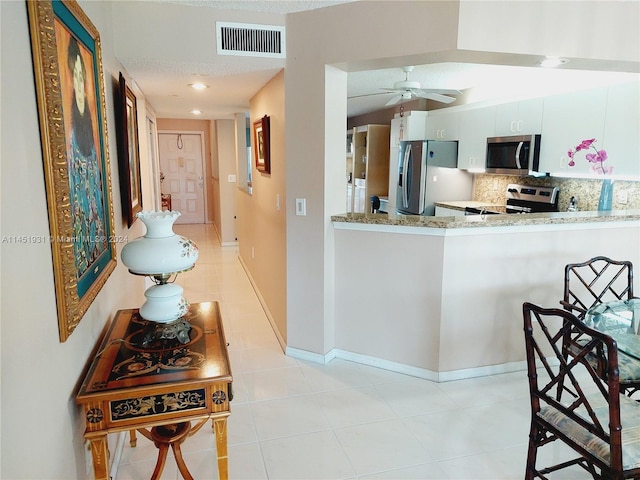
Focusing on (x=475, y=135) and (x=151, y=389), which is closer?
(x=151, y=389)

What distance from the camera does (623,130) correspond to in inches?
129

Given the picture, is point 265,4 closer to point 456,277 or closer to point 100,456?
point 456,277

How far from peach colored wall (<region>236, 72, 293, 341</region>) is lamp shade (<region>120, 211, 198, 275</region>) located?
1361 mm

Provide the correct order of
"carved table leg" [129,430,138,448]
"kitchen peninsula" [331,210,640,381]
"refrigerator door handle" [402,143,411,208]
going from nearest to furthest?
"carved table leg" [129,430,138,448], "kitchen peninsula" [331,210,640,381], "refrigerator door handle" [402,143,411,208]

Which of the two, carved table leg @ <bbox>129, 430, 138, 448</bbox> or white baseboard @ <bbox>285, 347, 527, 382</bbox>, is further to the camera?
white baseboard @ <bbox>285, 347, 527, 382</bbox>

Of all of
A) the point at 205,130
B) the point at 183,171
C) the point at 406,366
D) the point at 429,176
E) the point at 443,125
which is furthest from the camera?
the point at 183,171

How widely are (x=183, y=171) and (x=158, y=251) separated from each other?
7727mm

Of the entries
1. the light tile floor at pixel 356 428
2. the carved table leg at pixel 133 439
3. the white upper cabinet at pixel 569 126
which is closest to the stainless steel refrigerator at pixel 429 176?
the white upper cabinet at pixel 569 126

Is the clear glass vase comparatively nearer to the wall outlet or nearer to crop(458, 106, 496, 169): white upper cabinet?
the wall outlet

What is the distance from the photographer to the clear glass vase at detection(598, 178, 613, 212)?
3.44m

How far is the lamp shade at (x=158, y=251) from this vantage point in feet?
5.50

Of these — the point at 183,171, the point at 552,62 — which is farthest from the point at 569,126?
the point at 183,171

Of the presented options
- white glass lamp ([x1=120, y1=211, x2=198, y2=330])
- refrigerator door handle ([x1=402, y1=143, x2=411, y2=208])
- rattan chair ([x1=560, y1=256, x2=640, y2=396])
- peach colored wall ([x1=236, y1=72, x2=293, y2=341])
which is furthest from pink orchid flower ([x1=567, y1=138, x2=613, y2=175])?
white glass lamp ([x1=120, y1=211, x2=198, y2=330])

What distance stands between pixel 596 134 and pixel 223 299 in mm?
3701
